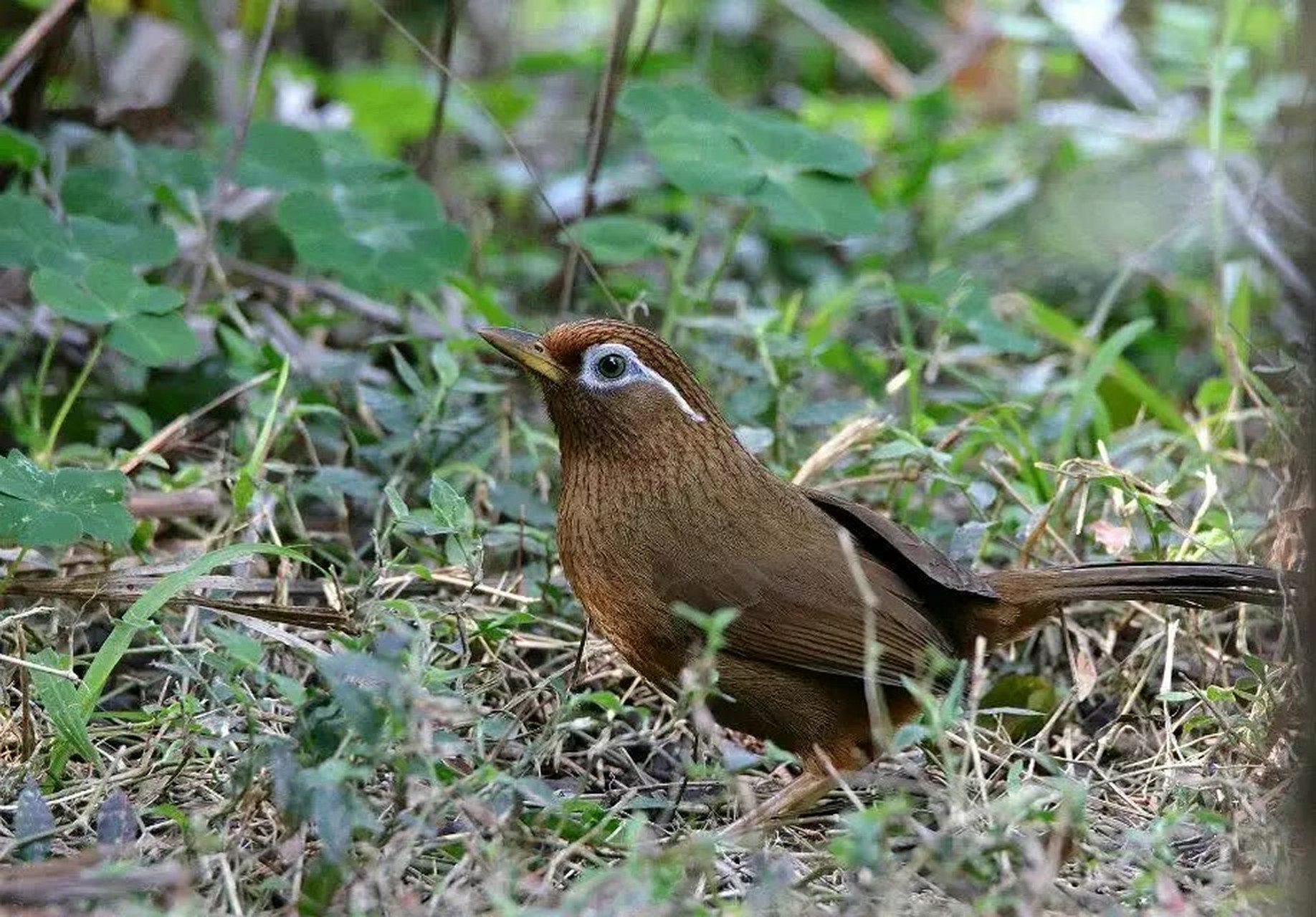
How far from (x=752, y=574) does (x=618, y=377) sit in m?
0.59

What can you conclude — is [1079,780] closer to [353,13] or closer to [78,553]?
[78,553]

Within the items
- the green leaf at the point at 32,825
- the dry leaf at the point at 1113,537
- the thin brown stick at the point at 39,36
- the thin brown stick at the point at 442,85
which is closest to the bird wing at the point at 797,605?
the dry leaf at the point at 1113,537

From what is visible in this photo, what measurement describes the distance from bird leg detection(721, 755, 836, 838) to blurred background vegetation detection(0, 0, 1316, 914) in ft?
0.26

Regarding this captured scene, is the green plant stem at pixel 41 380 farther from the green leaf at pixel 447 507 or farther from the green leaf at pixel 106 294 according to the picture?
the green leaf at pixel 447 507

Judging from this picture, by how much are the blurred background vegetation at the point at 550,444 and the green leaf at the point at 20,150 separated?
0.06ft

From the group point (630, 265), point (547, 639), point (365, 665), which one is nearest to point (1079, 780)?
point (547, 639)

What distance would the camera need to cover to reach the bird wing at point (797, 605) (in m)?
3.77

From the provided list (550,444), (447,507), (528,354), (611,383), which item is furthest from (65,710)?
(550,444)

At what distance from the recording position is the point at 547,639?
425 centimetres

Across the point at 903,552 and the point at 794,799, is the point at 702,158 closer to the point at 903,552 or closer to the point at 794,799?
the point at 903,552

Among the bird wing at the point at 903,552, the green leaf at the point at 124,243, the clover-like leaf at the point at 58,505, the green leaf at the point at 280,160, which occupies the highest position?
the green leaf at the point at 280,160

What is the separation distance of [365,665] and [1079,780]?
166 centimetres

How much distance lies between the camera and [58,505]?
3.85 meters

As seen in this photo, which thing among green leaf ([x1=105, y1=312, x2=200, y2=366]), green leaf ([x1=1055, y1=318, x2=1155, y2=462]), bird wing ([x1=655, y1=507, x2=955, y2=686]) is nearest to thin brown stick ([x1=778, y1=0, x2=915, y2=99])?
green leaf ([x1=1055, y1=318, x2=1155, y2=462])
